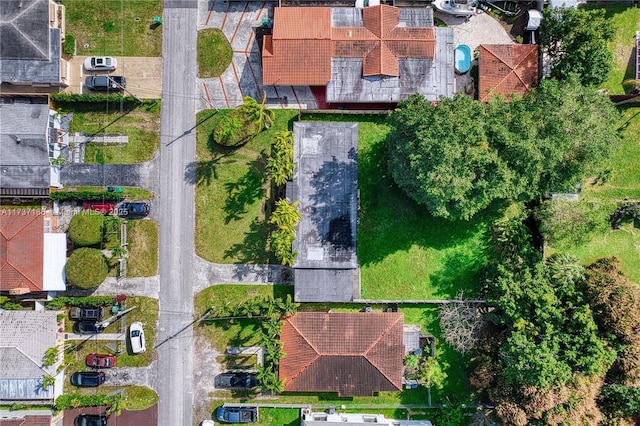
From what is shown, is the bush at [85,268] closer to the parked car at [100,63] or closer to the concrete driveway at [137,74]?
the concrete driveway at [137,74]

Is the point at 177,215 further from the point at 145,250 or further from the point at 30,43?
the point at 30,43

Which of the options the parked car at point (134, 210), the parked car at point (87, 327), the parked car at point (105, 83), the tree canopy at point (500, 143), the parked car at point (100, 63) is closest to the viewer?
the tree canopy at point (500, 143)

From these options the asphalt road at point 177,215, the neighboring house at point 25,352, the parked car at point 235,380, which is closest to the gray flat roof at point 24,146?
the asphalt road at point 177,215

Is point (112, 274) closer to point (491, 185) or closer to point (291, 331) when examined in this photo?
point (291, 331)

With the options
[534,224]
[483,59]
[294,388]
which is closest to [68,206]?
[294,388]

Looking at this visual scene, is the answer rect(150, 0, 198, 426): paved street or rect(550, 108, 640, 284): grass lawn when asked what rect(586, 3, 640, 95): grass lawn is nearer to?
rect(550, 108, 640, 284): grass lawn
